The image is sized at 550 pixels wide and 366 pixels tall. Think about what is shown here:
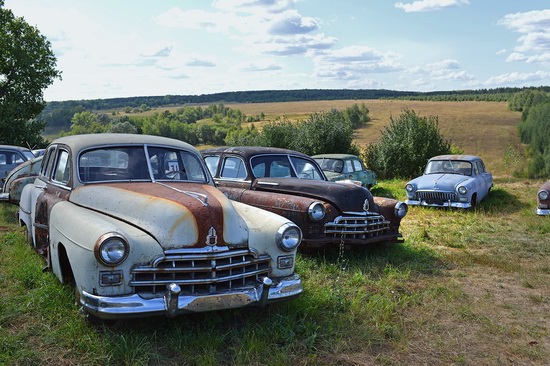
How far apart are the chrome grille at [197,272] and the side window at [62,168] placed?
6.63 feet

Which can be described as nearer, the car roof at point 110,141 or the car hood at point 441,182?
the car roof at point 110,141

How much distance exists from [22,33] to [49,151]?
24737 mm

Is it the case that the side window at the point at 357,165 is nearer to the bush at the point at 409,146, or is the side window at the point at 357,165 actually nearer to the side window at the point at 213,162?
the bush at the point at 409,146

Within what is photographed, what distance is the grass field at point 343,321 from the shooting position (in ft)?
13.4

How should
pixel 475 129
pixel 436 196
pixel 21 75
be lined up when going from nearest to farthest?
1. pixel 436 196
2. pixel 21 75
3. pixel 475 129

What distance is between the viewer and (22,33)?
27.2 metres

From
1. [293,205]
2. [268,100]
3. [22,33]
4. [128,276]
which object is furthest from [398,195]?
[268,100]

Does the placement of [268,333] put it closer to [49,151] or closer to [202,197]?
[202,197]

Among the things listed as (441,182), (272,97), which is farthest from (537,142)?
(272,97)

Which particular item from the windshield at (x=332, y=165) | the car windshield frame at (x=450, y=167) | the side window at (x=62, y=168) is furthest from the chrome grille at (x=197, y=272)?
the windshield at (x=332, y=165)

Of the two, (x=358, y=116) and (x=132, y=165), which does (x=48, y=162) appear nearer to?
(x=132, y=165)

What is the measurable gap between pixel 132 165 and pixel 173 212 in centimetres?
134

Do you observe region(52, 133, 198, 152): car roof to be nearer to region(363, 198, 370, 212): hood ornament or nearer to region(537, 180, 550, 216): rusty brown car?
region(363, 198, 370, 212): hood ornament

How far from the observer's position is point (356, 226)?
6.95 metres
